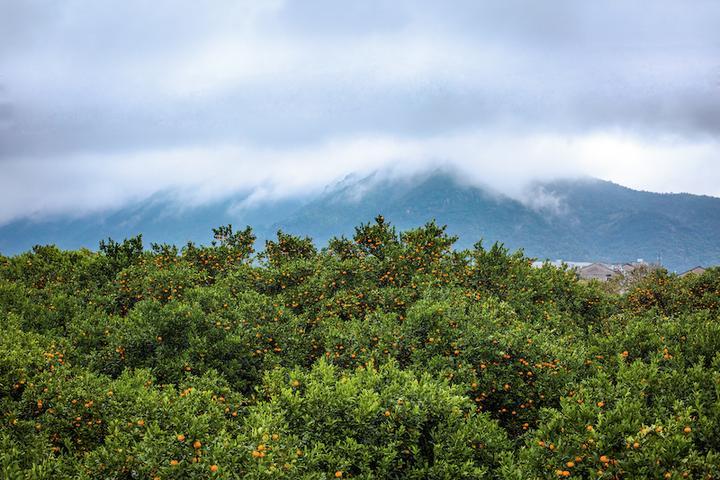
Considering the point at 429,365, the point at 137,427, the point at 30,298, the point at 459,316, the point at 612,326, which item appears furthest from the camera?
the point at 30,298

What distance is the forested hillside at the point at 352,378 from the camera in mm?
5242

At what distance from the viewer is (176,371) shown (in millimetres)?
8680

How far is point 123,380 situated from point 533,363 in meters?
6.76

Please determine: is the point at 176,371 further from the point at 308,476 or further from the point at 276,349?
the point at 308,476

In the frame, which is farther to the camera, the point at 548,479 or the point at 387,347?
the point at 387,347

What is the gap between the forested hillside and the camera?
524 cm

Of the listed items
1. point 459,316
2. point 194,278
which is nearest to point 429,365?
point 459,316

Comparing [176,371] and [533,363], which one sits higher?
[176,371]

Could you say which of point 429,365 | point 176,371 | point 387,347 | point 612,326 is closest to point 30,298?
point 176,371

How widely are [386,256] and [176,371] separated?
23.5ft

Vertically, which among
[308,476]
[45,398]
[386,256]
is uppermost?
[386,256]

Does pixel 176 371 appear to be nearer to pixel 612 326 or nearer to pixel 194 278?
pixel 194 278

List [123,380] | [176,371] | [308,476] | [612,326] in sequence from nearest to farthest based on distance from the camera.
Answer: [308,476] → [123,380] → [176,371] → [612,326]

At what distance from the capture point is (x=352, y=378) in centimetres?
675
